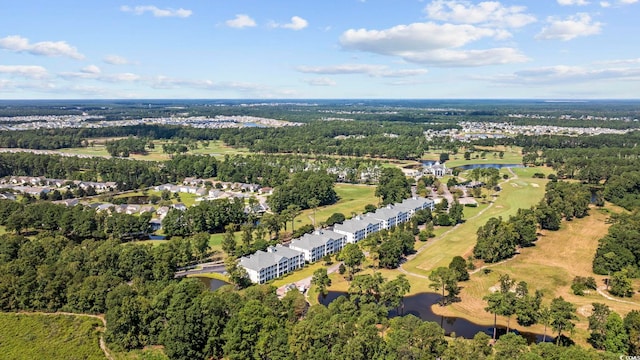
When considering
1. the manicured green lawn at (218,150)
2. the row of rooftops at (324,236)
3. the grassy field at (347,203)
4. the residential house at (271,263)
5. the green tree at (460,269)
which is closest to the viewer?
the green tree at (460,269)

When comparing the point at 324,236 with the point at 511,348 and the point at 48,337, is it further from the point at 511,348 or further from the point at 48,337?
the point at 48,337

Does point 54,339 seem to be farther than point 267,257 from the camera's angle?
No

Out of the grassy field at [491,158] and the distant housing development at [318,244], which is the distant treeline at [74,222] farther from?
the grassy field at [491,158]

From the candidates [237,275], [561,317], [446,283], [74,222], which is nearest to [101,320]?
[237,275]

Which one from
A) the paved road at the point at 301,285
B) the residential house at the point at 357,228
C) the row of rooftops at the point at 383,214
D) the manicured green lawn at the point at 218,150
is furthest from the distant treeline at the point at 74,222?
the manicured green lawn at the point at 218,150

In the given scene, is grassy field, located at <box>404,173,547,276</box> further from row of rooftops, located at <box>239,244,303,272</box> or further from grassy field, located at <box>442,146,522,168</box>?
grassy field, located at <box>442,146,522,168</box>
